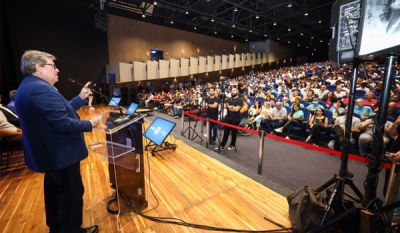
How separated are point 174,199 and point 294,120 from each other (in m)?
3.93

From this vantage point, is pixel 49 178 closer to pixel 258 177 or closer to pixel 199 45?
pixel 258 177

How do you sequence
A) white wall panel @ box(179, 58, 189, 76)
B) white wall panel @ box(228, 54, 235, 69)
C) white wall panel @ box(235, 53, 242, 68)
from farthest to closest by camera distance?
white wall panel @ box(235, 53, 242, 68), white wall panel @ box(228, 54, 235, 69), white wall panel @ box(179, 58, 189, 76)

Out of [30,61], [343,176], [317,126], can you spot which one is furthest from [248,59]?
[30,61]

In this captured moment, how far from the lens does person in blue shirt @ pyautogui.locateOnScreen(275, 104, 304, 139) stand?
16.7 feet

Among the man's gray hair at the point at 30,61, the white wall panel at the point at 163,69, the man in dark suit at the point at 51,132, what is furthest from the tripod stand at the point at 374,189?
the white wall panel at the point at 163,69

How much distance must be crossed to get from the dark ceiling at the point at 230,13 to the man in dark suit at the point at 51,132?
11.5m

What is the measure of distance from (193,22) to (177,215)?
16.2m

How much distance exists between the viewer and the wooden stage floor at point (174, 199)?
1963mm

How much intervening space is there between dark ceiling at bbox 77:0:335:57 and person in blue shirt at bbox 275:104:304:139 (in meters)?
8.51

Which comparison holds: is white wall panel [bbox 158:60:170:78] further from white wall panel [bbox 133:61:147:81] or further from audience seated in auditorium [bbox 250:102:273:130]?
audience seated in auditorium [bbox 250:102:273:130]

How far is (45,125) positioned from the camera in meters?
1.42

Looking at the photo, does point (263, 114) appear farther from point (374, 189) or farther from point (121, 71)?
point (121, 71)

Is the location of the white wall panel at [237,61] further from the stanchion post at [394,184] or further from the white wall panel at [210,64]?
the stanchion post at [394,184]

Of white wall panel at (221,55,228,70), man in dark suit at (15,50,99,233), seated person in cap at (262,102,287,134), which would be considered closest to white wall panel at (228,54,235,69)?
white wall panel at (221,55,228,70)
